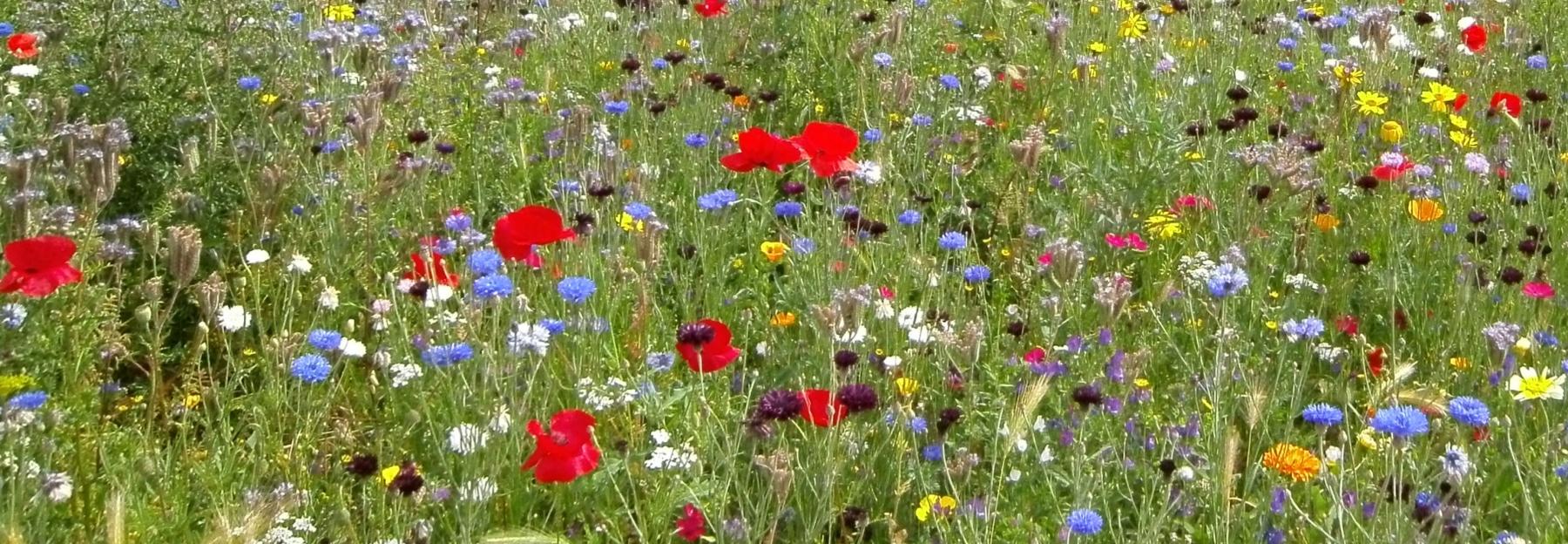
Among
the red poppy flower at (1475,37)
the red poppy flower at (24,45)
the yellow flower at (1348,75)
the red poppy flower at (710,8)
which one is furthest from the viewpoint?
the red poppy flower at (1475,37)

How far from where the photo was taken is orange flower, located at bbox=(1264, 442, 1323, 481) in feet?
6.30

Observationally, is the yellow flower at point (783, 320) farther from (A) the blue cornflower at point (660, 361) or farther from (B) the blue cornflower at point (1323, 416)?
(B) the blue cornflower at point (1323, 416)

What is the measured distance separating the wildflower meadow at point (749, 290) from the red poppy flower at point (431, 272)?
2 centimetres

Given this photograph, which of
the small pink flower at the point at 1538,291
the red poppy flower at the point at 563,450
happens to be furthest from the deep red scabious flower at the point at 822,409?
the small pink flower at the point at 1538,291

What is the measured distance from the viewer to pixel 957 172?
3.31 m

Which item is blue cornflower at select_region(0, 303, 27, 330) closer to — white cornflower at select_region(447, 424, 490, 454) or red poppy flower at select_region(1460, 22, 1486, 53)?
white cornflower at select_region(447, 424, 490, 454)

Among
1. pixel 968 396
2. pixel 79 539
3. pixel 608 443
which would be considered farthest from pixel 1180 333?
pixel 79 539

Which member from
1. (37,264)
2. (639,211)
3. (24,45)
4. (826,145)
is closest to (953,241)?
(826,145)

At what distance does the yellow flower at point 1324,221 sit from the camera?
9.93 ft

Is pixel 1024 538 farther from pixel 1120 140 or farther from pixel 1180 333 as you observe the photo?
pixel 1120 140

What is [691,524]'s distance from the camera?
1.80m

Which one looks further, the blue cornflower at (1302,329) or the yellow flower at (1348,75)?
the yellow flower at (1348,75)

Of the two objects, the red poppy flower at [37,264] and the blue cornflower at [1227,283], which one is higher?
the red poppy flower at [37,264]

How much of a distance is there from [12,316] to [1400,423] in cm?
186
